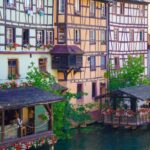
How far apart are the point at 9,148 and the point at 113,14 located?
83.8 feet

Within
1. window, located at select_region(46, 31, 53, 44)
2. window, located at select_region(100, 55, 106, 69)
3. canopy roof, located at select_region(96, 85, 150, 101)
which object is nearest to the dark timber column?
canopy roof, located at select_region(96, 85, 150, 101)

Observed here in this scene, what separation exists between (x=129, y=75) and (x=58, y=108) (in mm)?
14398

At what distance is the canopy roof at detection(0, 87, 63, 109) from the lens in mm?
33344

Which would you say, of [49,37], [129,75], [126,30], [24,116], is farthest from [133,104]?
[24,116]

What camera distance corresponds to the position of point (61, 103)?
4056cm

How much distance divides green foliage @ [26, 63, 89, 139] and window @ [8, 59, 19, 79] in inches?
37.9

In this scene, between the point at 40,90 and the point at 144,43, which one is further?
the point at 144,43

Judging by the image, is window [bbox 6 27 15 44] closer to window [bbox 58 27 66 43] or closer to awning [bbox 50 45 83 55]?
awning [bbox 50 45 83 55]

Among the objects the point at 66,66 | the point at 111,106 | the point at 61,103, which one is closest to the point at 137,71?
the point at 111,106

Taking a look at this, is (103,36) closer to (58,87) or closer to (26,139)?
(58,87)

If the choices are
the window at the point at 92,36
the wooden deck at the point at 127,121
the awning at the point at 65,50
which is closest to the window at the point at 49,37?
the awning at the point at 65,50

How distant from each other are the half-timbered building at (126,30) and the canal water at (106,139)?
973 centimetres

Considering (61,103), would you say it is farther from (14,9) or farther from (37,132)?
(14,9)

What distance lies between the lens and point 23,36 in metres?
44.0
